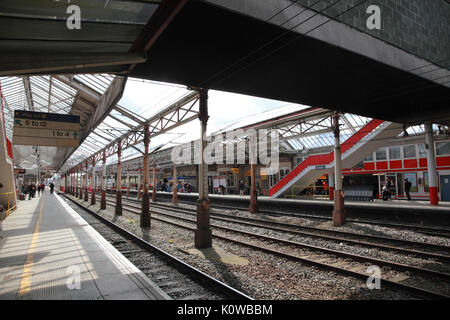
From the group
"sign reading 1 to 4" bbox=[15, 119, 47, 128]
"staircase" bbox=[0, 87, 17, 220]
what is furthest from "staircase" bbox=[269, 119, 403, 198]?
"staircase" bbox=[0, 87, 17, 220]

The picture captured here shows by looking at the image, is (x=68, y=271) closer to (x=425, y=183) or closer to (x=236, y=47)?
(x=236, y=47)

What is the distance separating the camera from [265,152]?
3278 centimetres

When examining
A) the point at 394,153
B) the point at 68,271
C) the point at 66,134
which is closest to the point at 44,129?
the point at 66,134

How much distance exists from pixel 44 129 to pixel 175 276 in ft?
29.7

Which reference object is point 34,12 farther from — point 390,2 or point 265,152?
point 265,152

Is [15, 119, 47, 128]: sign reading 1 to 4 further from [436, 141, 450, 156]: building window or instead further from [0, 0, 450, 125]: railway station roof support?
[436, 141, 450, 156]: building window

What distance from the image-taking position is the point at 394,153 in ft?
78.0

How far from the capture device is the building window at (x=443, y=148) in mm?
20791

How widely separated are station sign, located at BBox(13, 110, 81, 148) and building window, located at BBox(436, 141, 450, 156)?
2355 centimetres

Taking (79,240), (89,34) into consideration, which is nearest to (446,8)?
(89,34)

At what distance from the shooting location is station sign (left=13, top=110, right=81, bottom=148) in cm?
1130

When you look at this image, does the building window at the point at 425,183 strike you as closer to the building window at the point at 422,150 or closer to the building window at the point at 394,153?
the building window at the point at 422,150

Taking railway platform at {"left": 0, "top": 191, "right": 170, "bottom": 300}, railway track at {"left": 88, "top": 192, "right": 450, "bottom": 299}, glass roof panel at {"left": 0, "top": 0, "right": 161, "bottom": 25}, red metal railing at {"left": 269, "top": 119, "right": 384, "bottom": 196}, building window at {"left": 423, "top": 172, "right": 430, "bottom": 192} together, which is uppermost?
glass roof panel at {"left": 0, "top": 0, "right": 161, "bottom": 25}
